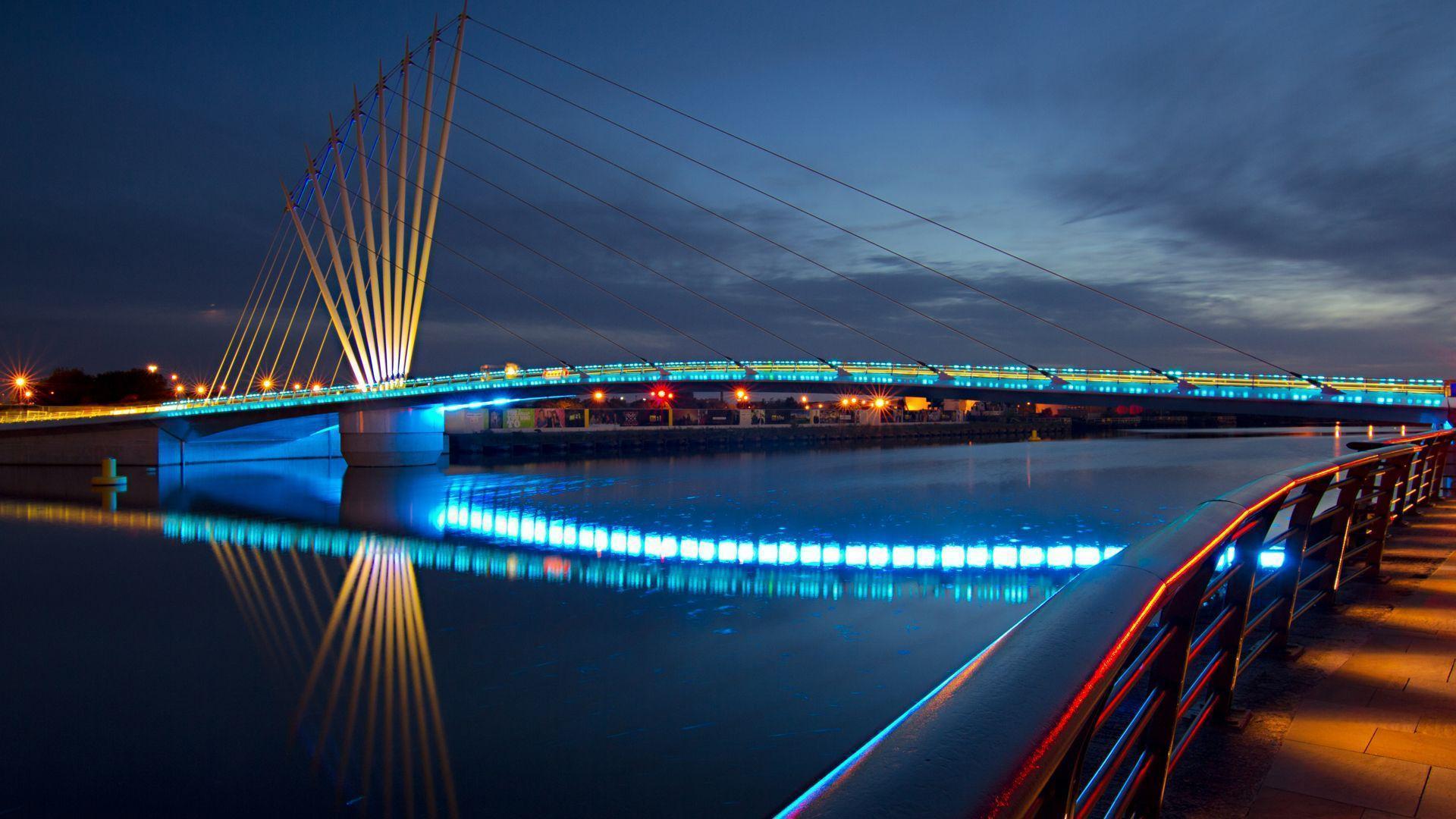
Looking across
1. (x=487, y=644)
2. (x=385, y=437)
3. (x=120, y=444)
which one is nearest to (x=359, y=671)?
(x=487, y=644)

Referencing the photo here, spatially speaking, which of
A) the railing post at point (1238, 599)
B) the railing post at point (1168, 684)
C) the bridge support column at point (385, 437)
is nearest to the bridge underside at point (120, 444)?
the bridge support column at point (385, 437)

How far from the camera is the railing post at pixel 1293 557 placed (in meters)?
3.82

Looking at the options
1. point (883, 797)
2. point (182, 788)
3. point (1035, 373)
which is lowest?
point (182, 788)

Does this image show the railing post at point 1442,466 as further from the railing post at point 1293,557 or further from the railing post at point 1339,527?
the railing post at point 1293,557

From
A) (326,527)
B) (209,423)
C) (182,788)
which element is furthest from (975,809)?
(209,423)

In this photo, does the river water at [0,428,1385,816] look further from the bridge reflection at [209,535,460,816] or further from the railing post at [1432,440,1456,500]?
the railing post at [1432,440,1456,500]

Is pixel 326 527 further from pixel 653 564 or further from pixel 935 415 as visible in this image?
pixel 935 415

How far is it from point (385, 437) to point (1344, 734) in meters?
44.2

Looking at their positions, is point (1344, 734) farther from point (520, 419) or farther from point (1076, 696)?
point (520, 419)

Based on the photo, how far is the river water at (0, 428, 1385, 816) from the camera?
6754mm

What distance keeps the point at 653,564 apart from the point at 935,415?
11366 cm

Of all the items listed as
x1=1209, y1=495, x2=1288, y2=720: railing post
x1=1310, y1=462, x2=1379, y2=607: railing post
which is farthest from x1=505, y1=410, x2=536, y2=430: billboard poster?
x1=1209, y1=495, x2=1288, y2=720: railing post

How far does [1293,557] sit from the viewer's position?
160 inches

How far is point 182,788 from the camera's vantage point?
6.60 metres
